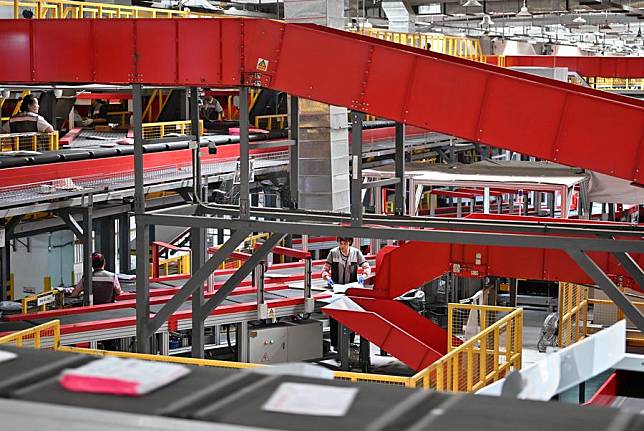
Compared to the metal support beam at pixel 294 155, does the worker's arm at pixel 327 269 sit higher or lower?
lower

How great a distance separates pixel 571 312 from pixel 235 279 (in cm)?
609

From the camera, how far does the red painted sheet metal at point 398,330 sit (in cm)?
1271

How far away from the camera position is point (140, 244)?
1032 centimetres

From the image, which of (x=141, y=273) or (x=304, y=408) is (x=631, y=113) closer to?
(x=141, y=273)

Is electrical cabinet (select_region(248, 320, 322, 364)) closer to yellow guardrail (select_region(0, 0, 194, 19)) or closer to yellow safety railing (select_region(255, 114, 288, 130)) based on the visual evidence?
yellow guardrail (select_region(0, 0, 194, 19))

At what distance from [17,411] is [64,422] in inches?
5.8

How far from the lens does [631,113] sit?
8.79 m

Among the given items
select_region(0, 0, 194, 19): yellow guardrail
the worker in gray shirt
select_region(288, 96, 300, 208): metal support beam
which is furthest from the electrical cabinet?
select_region(0, 0, 194, 19): yellow guardrail

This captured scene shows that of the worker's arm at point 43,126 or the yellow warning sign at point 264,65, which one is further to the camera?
the worker's arm at point 43,126

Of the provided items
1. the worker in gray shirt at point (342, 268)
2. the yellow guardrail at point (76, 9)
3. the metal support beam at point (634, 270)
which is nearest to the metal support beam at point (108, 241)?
the yellow guardrail at point (76, 9)

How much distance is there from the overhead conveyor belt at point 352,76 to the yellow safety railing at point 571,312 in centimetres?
542

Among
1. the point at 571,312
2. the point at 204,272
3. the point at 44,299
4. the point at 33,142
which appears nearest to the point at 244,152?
the point at 204,272

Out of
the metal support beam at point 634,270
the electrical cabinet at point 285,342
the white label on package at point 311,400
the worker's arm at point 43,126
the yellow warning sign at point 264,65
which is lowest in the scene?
the electrical cabinet at point 285,342

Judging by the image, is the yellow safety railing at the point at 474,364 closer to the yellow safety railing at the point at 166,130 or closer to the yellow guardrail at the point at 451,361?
the yellow guardrail at the point at 451,361
